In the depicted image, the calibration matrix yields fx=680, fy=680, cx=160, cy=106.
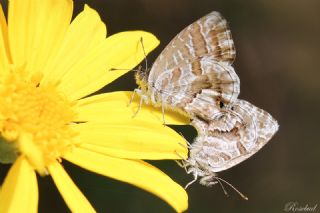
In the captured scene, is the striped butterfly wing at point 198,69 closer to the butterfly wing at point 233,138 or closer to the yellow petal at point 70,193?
the butterfly wing at point 233,138

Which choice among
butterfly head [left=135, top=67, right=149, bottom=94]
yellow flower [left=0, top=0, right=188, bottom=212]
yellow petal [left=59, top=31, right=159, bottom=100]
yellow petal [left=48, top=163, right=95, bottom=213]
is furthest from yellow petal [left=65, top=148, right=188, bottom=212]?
butterfly head [left=135, top=67, right=149, bottom=94]


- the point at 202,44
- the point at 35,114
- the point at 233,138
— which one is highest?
the point at 35,114

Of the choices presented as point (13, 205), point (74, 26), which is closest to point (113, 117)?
point (74, 26)

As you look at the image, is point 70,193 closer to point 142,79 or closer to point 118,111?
point 118,111

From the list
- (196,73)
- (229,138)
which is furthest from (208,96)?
(229,138)

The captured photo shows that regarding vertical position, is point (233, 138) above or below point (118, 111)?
below

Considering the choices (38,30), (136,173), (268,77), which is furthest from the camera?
(268,77)

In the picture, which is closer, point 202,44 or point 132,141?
point 132,141

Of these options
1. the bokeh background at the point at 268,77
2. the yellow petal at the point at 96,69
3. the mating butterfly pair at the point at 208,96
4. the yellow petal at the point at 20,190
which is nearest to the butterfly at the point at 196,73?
the mating butterfly pair at the point at 208,96
